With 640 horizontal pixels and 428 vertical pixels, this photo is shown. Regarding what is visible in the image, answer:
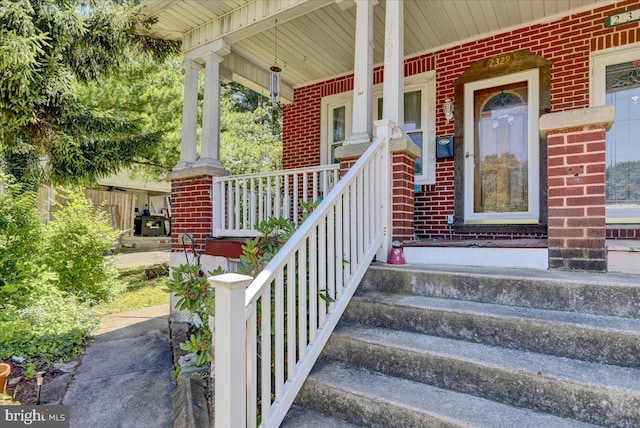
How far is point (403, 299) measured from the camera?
2229 mm

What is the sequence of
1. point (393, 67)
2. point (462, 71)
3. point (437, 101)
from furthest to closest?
1. point (437, 101)
2. point (462, 71)
3. point (393, 67)

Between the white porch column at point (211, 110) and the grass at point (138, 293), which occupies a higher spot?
the white porch column at point (211, 110)

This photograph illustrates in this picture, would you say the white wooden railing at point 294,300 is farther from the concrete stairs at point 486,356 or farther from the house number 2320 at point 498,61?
the house number 2320 at point 498,61

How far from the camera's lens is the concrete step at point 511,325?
1.60 m

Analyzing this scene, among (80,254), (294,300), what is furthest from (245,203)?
(80,254)

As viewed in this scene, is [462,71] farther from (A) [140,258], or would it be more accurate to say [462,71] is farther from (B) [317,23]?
(A) [140,258]

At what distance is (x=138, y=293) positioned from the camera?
6484 millimetres

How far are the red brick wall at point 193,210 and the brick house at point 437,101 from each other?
0.02 metres

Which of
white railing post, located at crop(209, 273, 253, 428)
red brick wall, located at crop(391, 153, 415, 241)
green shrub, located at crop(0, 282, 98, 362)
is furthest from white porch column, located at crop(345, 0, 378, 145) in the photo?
green shrub, located at crop(0, 282, 98, 362)

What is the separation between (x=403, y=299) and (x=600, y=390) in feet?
3.38

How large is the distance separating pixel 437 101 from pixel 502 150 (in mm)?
1003

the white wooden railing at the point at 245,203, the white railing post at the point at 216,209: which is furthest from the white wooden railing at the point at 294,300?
the white railing post at the point at 216,209

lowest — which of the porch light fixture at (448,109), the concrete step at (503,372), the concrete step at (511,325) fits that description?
the concrete step at (503,372)

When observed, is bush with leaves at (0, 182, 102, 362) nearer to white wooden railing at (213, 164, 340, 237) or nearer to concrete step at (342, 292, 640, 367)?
white wooden railing at (213, 164, 340, 237)
